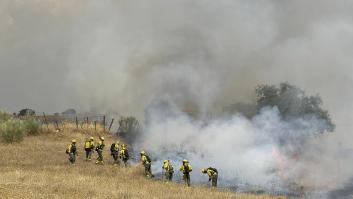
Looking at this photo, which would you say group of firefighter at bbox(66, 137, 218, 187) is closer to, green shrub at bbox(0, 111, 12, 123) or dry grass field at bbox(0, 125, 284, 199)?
dry grass field at bbox(0, 125, 284, 199)

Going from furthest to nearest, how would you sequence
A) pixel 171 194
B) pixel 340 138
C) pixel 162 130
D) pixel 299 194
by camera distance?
pixel 340 138
pixel 162 130
pixel 299 194
pixel 171 194

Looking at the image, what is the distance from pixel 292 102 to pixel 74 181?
134 ft

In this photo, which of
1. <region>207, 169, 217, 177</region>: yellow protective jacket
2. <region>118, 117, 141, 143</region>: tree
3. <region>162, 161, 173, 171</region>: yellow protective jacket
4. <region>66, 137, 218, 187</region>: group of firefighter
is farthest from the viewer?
<region>118, 117, 141, 143</region>: tree

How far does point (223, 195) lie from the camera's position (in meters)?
22.3

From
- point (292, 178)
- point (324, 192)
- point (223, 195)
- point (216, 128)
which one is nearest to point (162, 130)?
point (216, 128)

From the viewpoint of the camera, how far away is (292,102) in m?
60.1

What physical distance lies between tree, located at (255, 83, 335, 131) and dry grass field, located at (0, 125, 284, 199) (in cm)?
2782

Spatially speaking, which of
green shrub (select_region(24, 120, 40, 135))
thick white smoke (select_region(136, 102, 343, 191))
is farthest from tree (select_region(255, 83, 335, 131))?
green shrub (select_region(24, 120, 40, 135))

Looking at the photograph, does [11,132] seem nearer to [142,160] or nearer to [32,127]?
[32,127]

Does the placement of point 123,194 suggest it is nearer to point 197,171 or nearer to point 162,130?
point 197,171

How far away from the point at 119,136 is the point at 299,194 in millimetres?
27798

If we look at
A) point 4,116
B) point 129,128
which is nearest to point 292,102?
point 129,128

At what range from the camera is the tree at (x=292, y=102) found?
57.1m

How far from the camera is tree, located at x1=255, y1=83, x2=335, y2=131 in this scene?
5714 cm
